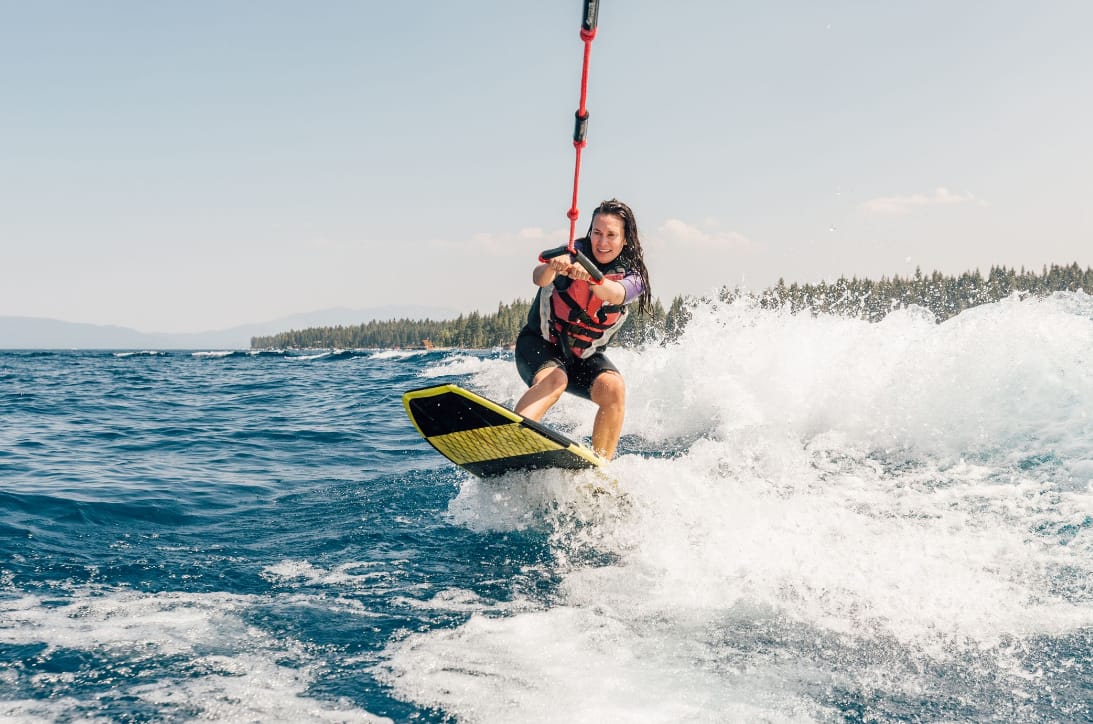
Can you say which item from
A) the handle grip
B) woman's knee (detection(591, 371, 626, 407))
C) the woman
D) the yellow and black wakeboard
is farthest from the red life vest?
the yellow and black wakeboard

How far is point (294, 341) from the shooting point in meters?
189

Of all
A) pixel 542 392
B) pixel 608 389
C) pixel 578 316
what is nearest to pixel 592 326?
pixel 578 316

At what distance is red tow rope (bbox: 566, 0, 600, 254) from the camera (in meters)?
4.39

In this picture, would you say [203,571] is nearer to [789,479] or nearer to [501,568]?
[501,568]

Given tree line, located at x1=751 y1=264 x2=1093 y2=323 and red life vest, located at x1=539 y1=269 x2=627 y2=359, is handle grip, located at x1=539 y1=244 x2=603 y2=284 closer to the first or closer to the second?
red life vest, located at x1=539 y1=269 x2=627 y2=359

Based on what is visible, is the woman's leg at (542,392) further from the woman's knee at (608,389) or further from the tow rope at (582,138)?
the tow rope at (582,138)

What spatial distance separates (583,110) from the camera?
5.03 meters

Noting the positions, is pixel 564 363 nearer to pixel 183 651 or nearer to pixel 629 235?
pixel 629 235

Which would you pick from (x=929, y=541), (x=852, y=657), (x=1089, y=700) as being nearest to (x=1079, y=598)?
(x=929, y=541)

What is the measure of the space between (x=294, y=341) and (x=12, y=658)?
198 metres

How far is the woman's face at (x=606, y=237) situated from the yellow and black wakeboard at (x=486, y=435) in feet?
5.03

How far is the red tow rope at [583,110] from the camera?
439 centimetres

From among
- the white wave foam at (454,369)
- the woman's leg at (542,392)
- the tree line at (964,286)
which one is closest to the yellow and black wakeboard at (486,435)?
the woman's leg at (542,392)

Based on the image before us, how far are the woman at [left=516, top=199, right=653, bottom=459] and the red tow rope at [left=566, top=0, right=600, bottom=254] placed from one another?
292mm
